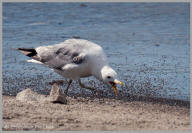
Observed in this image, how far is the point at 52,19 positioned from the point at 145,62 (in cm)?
595

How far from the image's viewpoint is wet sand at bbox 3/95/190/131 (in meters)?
6.33

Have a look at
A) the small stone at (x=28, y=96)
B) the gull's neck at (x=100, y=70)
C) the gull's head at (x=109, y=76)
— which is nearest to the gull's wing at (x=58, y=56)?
the gull's neck at (x=100, y=70)

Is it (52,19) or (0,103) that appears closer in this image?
(0,103)

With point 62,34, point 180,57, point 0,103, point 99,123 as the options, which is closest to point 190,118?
point 99,123

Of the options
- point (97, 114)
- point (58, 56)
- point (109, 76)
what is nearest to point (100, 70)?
point (109, 76)

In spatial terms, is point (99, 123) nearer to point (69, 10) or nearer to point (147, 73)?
point (147, 73)

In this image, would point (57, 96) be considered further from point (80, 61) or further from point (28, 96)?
point (80, 61)

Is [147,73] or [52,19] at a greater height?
[52,19]

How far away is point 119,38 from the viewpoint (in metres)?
12.4

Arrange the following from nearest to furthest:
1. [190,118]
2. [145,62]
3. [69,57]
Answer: [190,118]
[69,57]
[145,62]

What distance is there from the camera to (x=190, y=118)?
6.91 meters

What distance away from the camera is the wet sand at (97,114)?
Answer: 633 cm

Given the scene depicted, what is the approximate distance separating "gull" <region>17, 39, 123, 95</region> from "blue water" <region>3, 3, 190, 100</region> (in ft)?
2.35

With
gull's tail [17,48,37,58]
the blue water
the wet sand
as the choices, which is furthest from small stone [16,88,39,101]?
gull's tail [17,48,37,58]
